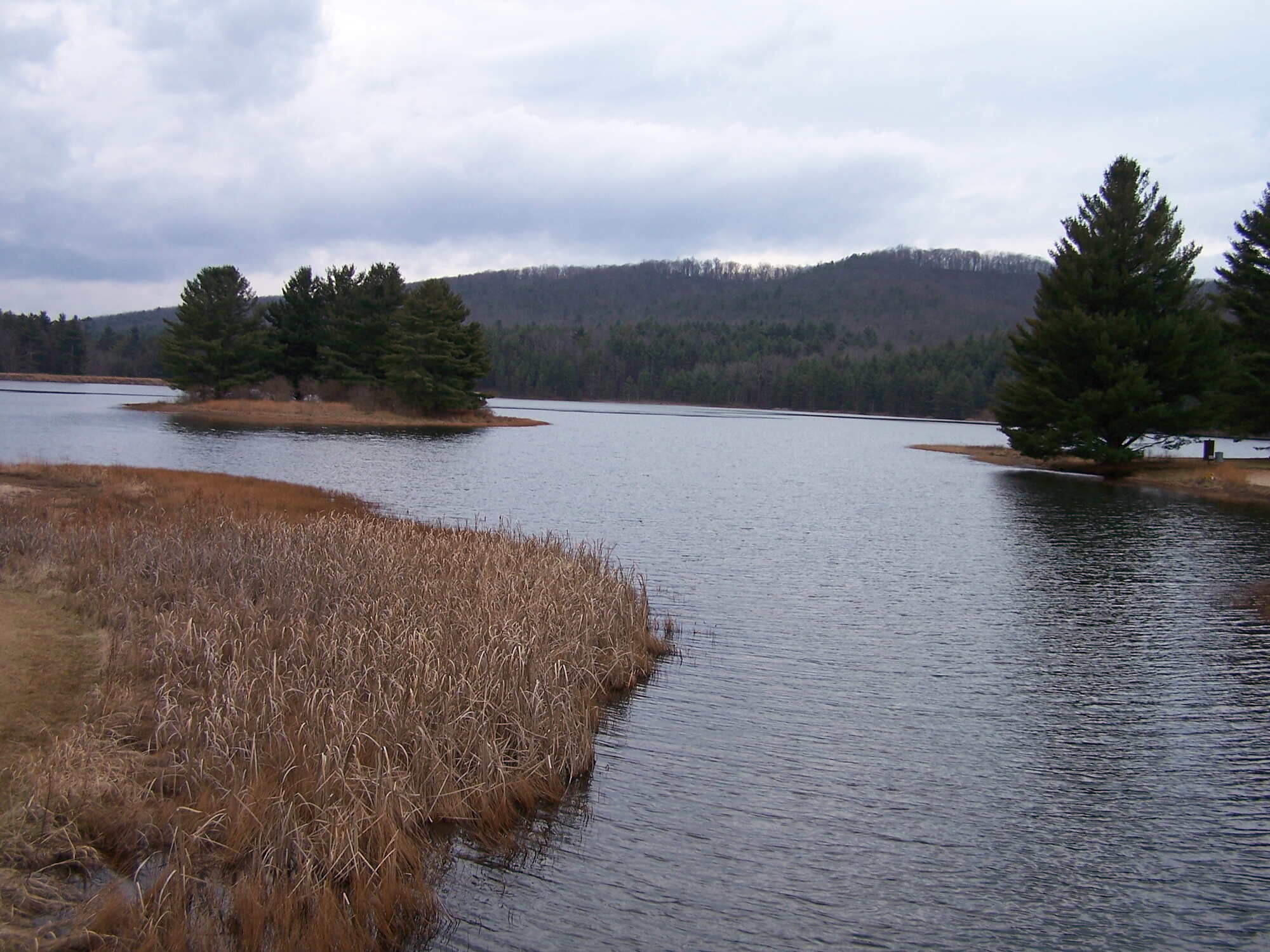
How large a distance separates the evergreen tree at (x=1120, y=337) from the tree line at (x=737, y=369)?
9427 cm

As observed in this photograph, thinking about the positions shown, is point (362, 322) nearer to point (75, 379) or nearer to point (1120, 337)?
point (1120, 337)

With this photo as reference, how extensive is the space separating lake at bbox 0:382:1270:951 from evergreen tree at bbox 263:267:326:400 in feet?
189

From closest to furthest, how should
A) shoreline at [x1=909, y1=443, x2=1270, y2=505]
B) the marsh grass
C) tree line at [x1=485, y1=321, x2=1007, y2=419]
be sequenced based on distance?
shoreline at [x1=909, y1=443, x2=1270, y2=505] → the marsh grass → tree line at [x1=485, y1=321, x2=1007, y2=419]

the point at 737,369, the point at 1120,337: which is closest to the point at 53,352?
the point at 737,369

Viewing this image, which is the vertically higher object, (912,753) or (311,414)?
(311,414)

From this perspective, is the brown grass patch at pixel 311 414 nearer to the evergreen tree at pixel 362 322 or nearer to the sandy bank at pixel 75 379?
the evergreen tree at pixel 362 322

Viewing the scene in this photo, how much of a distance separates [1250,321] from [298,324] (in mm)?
69292

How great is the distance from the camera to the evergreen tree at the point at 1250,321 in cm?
4231

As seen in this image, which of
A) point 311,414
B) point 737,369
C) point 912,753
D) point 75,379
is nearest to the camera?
point 912,753

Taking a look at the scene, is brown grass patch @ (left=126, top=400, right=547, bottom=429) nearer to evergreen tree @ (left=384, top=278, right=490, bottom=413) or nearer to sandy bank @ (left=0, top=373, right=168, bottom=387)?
evergreen tree @ (left=384, top=278, right=490, bottom=413)

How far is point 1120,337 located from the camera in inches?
1719

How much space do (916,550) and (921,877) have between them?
16643mm

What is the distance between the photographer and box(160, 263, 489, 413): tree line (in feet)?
240

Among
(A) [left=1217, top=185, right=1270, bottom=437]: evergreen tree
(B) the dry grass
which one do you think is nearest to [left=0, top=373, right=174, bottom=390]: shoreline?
(A) [left=1217, top=185, right=1270, bottom=437]: evergreen tree
